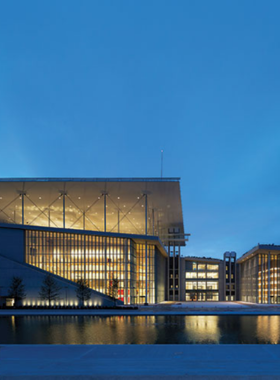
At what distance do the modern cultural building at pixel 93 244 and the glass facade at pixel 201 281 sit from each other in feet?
49.9

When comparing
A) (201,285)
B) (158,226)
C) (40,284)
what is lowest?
(201,285)

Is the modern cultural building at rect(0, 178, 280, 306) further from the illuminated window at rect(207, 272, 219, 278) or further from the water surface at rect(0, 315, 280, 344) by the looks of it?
the water surface at rect(0, 315, 280, 344)

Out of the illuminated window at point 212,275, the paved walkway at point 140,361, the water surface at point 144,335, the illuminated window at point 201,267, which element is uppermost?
the paved walkway at point 140,361

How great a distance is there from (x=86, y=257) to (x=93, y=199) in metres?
10.6

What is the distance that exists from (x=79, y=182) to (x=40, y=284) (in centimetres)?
1463

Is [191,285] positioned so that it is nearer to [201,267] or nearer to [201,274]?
[201,274]

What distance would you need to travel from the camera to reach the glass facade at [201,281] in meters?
85.9

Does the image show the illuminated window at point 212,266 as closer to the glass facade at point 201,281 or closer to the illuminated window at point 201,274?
the glass facade at point 201,281

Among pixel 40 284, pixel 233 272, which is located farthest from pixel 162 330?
pixel 233 272

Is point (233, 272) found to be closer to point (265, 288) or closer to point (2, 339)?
point (265, 288)

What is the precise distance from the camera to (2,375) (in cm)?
1184

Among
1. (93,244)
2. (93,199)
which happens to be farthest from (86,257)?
(93,199)

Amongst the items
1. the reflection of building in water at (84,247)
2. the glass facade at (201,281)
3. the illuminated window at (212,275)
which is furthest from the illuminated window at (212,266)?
the reflection of building in water at (84,247)

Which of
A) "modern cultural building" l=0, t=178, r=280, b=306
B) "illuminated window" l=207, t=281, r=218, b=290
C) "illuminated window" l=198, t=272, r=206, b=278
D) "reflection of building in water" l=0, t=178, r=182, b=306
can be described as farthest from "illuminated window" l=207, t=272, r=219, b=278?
"reflection of building in water" l=0, t=178, r=182, b=306
